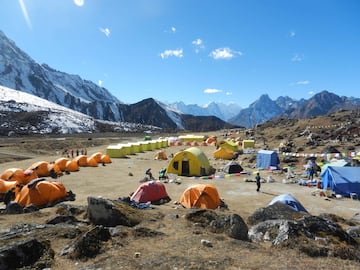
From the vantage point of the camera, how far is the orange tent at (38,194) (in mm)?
20078

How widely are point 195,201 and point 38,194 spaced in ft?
33.3

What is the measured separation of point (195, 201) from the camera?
1914cm

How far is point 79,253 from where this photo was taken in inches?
369

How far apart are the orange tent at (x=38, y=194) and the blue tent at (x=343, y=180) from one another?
65.1 ft

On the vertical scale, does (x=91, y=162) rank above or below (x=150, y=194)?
above

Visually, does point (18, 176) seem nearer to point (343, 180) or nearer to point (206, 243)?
point (206, 243)

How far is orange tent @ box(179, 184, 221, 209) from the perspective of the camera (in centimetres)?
1914

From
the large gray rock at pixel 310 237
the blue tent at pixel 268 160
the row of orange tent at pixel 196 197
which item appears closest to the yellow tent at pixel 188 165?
the blue tent at pixel 268 160

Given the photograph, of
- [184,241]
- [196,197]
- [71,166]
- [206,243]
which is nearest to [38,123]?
[71,166]

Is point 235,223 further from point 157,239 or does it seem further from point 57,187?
point 57,187

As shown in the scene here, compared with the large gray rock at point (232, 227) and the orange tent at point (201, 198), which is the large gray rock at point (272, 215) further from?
the orange tent at point (201, 198)

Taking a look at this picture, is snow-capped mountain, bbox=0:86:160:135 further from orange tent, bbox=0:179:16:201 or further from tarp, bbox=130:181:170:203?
tarp, bbox=130:181:170:203

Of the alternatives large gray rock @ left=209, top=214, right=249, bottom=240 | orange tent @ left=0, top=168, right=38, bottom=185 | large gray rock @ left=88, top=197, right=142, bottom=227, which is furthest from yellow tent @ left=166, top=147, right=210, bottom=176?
large gray rock @ left=209, top=214, right=249, bottom=240

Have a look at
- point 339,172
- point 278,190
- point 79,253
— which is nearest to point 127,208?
point 79,253
